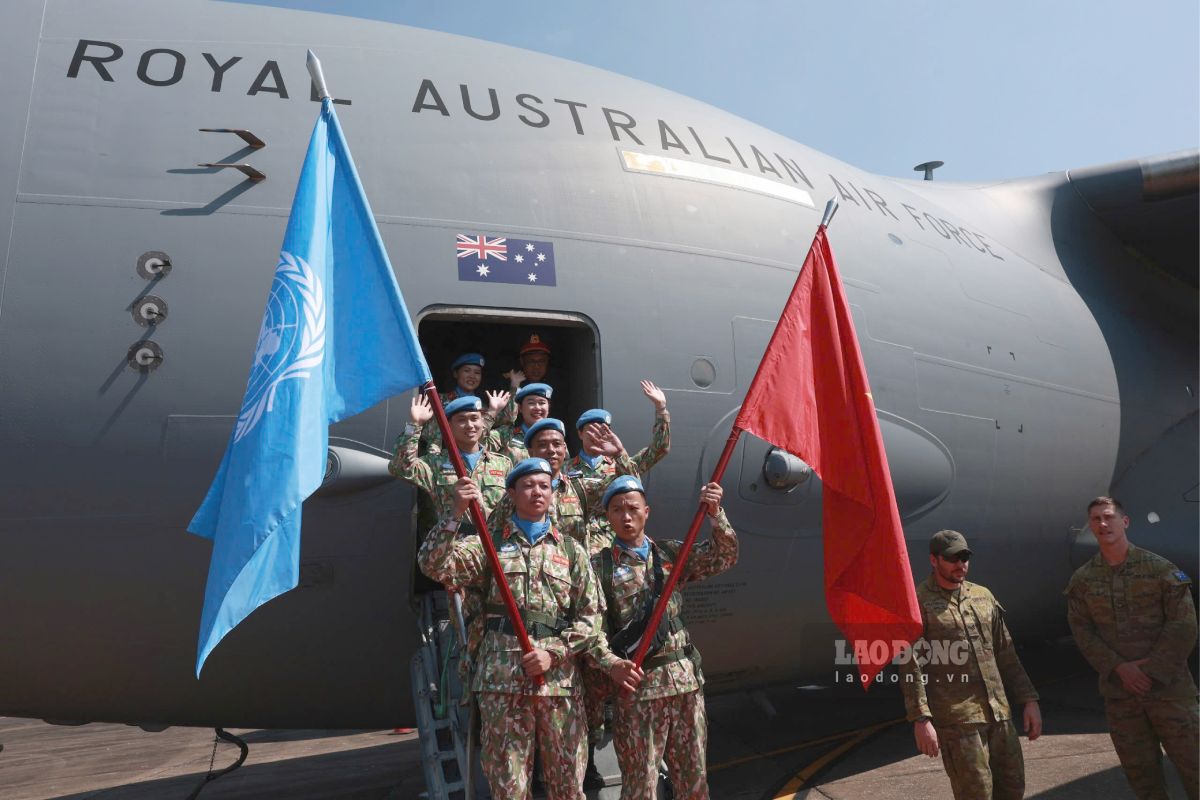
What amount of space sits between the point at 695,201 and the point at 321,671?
12.3ft

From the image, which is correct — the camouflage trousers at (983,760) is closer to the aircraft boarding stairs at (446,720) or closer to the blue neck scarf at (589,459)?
the aircraft boarding stairs at (446,720)

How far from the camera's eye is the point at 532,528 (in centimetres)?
438

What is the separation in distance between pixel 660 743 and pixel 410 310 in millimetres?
2654

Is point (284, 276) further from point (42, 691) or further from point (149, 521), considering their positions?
point (42, 691)

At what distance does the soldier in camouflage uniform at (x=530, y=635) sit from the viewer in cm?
399

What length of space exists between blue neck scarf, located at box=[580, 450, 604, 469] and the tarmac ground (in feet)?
5.78

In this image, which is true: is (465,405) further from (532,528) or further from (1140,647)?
(1140,647)

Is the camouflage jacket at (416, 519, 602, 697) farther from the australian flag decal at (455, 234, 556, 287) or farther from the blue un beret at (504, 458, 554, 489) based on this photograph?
the australian flag decal at (455, 234, 556, 287)

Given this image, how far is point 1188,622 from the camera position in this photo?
16.8 ft

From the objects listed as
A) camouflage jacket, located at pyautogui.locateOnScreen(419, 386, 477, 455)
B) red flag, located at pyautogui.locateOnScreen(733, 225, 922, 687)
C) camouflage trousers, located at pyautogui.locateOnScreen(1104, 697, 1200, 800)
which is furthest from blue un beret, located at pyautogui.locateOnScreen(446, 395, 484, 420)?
camouflage trousers, located at pyautogui.locateOnScreen(1104, 697, 1200, 800)

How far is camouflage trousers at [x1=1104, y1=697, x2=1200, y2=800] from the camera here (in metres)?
4.98

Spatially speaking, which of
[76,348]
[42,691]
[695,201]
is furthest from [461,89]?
[42,691]

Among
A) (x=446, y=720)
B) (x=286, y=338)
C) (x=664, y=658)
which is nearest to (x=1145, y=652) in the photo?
(x=664, y=658)

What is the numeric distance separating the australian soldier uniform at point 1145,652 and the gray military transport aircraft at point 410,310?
4.94 feet
